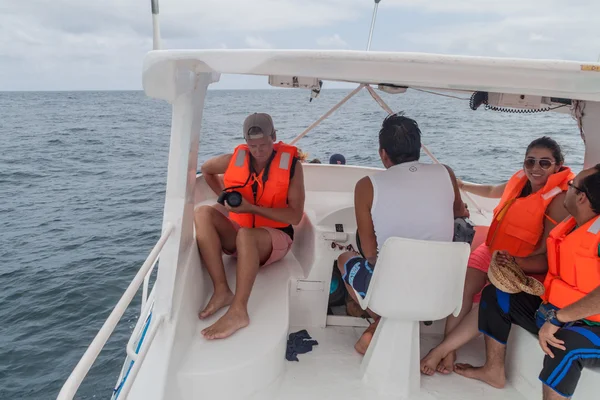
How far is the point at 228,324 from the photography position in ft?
7.08

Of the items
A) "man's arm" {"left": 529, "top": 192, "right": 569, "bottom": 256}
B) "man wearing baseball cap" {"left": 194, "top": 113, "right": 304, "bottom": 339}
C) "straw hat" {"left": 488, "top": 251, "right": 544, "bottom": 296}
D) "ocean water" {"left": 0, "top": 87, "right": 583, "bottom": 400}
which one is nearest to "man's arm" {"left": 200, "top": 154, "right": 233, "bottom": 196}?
"man wearing baseball cap" {"left": 194, "top": 113, "right": 304, "bottom": 339}

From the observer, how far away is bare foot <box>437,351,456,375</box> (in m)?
2.26

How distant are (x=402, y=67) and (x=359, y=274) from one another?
3.33 feet

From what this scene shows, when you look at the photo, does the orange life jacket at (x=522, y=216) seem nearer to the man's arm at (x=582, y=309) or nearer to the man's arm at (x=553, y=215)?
the man's arm at (x=553, y=215)

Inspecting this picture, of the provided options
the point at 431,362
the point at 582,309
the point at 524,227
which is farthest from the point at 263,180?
the point at 582,309

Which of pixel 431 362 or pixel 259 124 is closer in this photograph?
pixel 431 362

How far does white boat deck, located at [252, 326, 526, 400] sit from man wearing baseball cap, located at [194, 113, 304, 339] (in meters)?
0.34

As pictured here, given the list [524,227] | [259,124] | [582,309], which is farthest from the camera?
[259,124]

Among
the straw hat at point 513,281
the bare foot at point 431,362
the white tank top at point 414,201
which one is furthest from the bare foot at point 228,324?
the straw hat at point 513,281

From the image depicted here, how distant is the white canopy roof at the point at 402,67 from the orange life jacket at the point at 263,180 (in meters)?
1.01

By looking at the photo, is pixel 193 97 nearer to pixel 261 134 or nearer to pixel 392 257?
pixel 261 134

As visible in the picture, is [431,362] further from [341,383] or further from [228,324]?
[228,324]

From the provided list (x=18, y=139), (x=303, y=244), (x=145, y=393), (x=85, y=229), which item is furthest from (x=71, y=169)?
(x=145, y=393)

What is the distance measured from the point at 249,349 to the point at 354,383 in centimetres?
53
